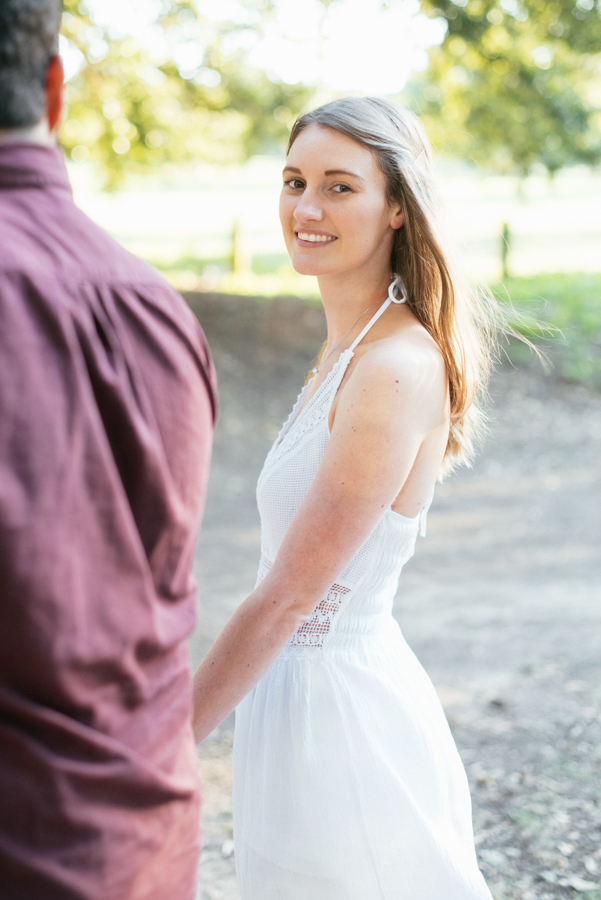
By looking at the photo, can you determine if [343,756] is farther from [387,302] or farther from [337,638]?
[387,302]

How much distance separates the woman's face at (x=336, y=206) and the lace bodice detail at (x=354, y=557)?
8.6 inches

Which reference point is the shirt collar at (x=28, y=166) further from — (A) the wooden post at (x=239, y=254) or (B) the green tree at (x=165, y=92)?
(A) the wooden post at (x=239, y=254)

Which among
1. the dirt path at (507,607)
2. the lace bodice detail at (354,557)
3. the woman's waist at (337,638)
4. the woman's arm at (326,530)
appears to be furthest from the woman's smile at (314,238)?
the dirt path at (507,607)

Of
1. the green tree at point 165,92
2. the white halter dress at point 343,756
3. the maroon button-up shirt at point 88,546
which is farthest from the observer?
the green tree at point 165,92

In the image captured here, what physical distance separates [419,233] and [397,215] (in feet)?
0.21

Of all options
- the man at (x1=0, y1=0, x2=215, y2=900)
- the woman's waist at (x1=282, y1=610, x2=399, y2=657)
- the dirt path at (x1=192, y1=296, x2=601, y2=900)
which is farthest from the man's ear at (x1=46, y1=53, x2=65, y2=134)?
the dirt path at (x1=192, y1=296, x2=601, y2=900)

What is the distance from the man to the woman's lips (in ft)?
2.73

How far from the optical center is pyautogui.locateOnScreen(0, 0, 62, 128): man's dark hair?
976mm

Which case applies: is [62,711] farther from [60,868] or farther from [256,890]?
[256,890]

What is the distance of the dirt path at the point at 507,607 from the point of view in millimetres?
3354

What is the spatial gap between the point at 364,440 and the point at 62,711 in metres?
0.79

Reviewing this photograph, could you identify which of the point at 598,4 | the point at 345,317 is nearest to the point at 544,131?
the point at 598,4

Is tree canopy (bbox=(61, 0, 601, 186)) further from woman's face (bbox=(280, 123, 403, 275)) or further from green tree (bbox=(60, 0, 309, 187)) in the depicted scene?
woman's face (bbox=(280, 123, 403, 275))

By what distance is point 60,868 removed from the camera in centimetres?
99
